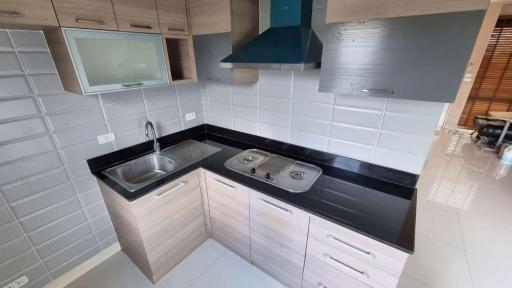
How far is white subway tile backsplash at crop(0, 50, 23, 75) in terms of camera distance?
1158 mm

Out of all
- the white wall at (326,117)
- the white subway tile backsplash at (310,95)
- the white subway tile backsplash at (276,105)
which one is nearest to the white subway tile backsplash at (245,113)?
the white wall at (326,117)

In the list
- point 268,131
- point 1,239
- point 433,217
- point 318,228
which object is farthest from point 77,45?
point 433,217

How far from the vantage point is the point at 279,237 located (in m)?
1.44

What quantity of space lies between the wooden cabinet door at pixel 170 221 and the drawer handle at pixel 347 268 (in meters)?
1.02

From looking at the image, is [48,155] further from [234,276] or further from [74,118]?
[234,276]

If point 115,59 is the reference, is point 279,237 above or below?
below

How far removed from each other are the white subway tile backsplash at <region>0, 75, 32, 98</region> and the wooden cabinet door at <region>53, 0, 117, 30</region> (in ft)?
1.50

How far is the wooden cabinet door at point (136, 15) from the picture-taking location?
48.7 inches

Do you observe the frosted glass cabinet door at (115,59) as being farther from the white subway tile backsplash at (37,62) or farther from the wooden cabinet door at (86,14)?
the white subway tile backsplash at (37,62)

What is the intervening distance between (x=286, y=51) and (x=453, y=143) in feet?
16.2

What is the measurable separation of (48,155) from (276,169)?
57.5 inches

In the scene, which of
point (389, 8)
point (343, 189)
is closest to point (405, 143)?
point (343, 189)

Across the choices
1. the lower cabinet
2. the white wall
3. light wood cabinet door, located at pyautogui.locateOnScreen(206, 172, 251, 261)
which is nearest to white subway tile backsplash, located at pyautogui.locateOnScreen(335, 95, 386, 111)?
the white wall

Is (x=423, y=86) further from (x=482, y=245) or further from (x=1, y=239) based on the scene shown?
(x=1, y=239)
